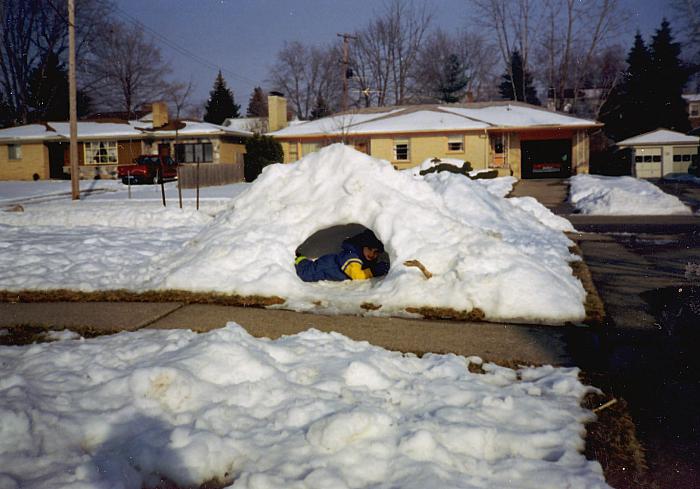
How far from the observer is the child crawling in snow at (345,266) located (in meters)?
7.48

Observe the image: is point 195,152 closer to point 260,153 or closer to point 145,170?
point 145,170

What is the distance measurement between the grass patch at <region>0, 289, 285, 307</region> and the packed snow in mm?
143

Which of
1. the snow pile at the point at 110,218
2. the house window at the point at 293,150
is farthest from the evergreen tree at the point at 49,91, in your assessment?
the snow pile at the point at 110,218

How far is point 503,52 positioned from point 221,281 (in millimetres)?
44875

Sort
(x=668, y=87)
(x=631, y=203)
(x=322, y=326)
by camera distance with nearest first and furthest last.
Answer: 1. (x=322, y=326)
2. (x=631, y=203)
3. (x=668, y=87)

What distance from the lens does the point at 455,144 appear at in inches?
1242

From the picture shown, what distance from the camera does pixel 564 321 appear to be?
5559 millimetres

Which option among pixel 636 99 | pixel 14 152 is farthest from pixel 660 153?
pixel 14 152

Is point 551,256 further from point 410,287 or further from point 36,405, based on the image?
point 36,405

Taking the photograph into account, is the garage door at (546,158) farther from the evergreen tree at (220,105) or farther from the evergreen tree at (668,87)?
the evergreen tree at (220,105)

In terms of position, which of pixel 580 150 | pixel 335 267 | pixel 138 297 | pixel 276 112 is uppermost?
pixel 276 112

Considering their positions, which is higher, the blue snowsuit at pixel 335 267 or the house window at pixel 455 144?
the house window at pixel 455 144

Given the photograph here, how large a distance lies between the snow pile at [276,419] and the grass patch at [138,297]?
6.74ft

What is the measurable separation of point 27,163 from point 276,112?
54.0ft
